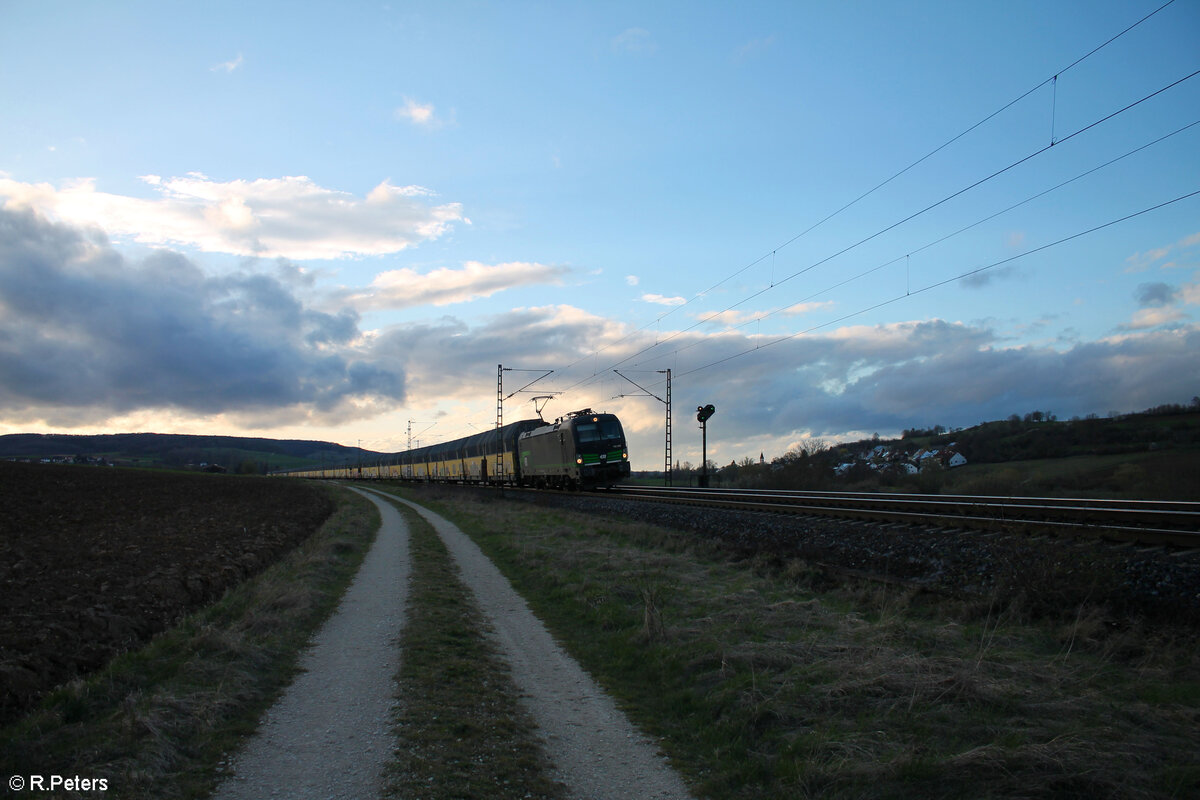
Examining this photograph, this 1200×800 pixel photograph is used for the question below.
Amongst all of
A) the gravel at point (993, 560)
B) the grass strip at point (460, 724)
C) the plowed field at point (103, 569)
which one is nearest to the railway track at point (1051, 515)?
the gravel at point (993, 560)

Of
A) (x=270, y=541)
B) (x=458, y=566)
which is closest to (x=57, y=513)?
(x=270, y=541)

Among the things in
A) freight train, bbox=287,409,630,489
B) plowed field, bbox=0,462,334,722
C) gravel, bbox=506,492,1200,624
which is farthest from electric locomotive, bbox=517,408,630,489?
gravel, bbox=506,492,1200,624

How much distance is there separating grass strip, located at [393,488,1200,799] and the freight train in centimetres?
2382

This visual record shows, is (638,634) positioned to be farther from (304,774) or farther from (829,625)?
(304,774)

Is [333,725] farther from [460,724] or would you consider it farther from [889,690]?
[889,690]

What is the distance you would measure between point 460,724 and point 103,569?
12.5 meters

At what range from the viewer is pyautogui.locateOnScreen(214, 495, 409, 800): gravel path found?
4.84 meters

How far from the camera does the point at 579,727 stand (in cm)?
604

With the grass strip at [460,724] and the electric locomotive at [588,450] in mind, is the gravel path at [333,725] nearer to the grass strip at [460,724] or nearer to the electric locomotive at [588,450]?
the grass strip at [460,724]

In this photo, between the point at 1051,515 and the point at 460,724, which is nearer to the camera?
the point at 460,724

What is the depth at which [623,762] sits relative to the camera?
5.34 meters

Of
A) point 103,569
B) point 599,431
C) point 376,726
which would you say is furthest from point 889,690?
point 599,431

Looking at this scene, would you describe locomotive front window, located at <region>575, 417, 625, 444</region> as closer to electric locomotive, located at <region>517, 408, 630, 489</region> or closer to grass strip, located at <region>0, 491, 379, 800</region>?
electric locomotive, located at <region>517, 408, 630, 489</region>

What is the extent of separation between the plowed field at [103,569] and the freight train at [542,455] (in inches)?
479
